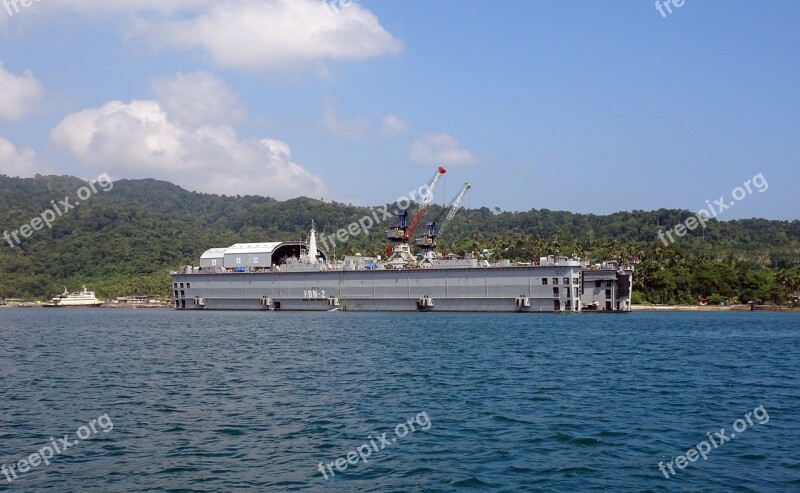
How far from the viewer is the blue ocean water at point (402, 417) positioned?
1961 cm

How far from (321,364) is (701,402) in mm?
20723

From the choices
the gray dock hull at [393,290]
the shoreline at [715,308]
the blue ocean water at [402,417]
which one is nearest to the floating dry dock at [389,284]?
the gray dock hull at [393,290]

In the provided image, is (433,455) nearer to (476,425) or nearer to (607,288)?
(476,425)

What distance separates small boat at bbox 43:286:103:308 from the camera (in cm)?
17640

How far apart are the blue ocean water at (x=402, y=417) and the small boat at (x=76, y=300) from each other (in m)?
134

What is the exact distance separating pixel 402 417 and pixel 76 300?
170 m

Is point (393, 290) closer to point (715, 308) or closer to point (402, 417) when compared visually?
point (715, 308)

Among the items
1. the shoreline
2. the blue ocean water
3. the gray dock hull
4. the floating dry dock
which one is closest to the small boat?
the floating dry dock

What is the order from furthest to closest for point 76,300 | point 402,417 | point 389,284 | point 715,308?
point 76,300, point 715,308, point 389,284, point 402,417

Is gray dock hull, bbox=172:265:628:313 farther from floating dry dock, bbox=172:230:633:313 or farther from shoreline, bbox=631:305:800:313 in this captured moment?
shoreline, bbox=631:305:800:313

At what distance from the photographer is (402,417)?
26.7 metres

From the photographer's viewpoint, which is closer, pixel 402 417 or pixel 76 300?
pixel 402 417

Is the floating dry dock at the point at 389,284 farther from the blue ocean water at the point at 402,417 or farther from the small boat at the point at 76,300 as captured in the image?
the small boat at the point at 76,300

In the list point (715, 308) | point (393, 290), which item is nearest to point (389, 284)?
point (393, 290)
